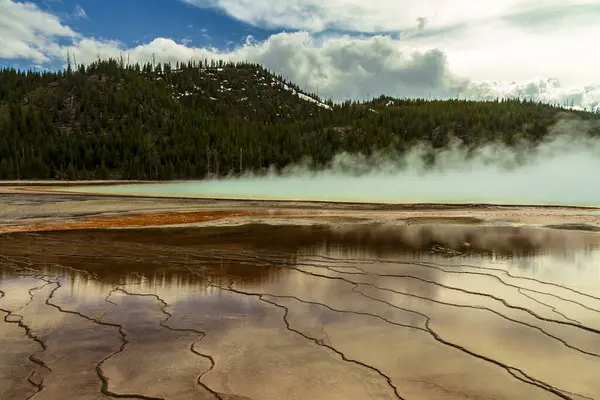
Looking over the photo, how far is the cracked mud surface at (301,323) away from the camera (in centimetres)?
438

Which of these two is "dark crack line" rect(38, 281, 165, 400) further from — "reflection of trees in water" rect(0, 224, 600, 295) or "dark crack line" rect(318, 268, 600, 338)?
"dark crack line" rect(318, 268, 600, 338)

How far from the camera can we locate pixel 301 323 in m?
6.18

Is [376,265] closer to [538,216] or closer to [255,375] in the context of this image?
[255,375]

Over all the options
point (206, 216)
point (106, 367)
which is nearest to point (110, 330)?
point (106, 367)

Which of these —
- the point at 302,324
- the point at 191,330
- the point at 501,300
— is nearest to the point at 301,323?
the point at 302,324

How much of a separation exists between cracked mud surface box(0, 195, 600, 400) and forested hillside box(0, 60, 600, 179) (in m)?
107

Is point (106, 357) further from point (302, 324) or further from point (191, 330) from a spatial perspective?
point (302, 324)

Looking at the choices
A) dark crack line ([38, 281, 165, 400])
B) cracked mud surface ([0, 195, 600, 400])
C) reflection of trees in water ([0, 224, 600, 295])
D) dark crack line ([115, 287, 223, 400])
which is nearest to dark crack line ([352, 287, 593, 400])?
cracked mud surface ([0, 195, 600, 400])

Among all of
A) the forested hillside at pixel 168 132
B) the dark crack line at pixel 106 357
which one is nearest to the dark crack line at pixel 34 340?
the dark crack line at pixel 106 357

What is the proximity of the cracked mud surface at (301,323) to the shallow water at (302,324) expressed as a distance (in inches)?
1.0

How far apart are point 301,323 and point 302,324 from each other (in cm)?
5

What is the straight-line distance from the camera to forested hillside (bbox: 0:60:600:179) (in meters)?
116

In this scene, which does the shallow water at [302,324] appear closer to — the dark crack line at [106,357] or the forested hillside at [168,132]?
the dark crack line at [106,357]

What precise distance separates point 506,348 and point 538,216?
62.5ft
